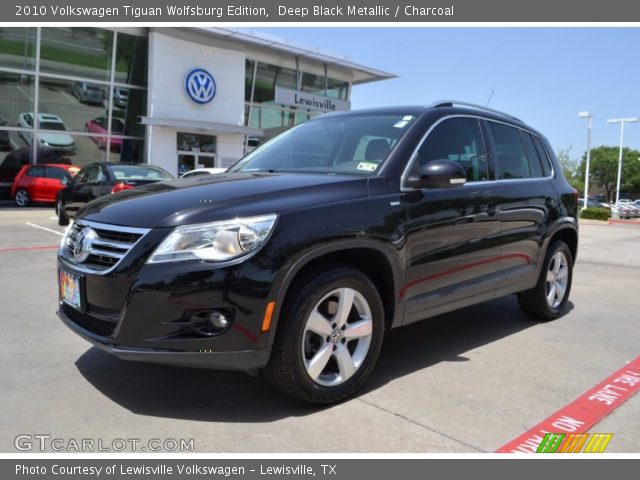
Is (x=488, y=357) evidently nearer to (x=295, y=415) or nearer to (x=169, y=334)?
(x=295, y=415)

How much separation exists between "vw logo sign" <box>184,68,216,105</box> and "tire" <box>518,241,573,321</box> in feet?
67.1

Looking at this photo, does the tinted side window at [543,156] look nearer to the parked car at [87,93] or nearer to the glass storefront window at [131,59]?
the parked car at [87,93]

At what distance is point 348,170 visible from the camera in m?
3.68

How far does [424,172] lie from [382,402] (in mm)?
1436

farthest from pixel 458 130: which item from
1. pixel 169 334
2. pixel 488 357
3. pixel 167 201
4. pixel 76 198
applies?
pixel 76 198

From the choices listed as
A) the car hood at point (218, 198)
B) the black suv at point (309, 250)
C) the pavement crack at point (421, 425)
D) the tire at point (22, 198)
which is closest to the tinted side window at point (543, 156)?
the black suv at point (309, 250)

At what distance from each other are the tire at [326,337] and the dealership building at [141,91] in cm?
1943

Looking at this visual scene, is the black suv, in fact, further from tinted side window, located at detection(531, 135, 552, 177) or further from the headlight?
tinted side window, located at detection(531, 135, 552, 177)

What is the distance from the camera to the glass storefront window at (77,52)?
21.0 meters

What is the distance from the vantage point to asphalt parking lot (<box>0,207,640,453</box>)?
9.37ft

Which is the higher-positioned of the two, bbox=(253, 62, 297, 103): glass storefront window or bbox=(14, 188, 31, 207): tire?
bbox=(253, 62, 297, 103): glass storefront window

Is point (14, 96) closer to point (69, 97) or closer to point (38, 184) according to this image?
point (69, 97)

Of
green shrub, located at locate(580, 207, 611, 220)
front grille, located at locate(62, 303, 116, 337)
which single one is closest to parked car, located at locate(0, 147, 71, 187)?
front grille, located at locate(62, 303, 116, 337)

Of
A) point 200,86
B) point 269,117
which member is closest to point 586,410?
point 200,86
